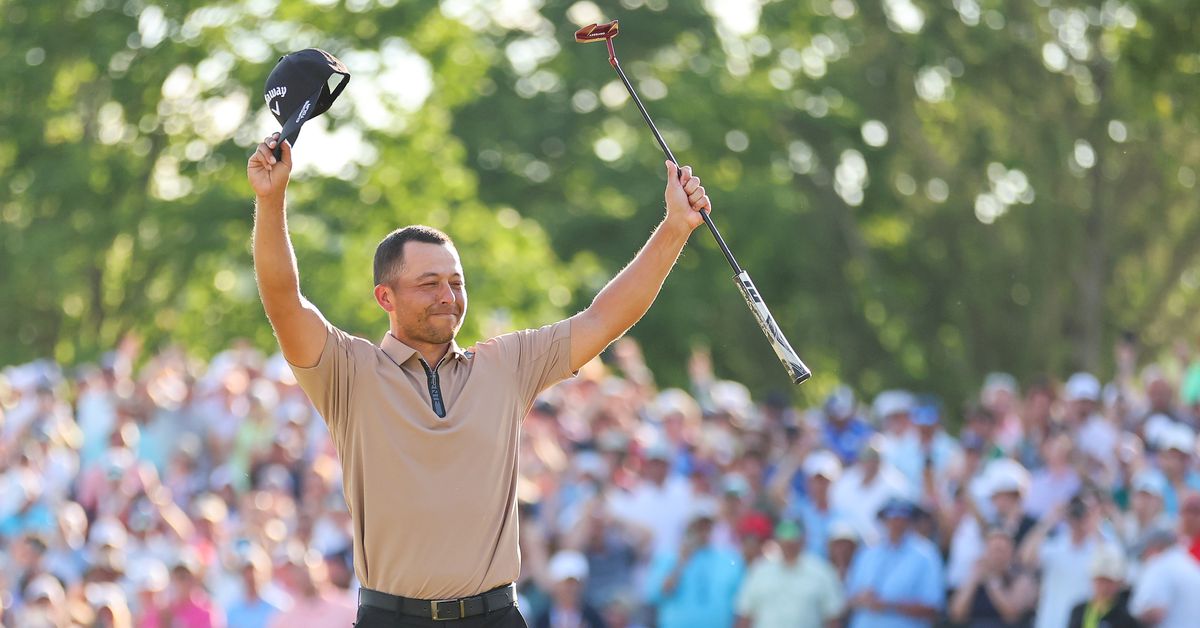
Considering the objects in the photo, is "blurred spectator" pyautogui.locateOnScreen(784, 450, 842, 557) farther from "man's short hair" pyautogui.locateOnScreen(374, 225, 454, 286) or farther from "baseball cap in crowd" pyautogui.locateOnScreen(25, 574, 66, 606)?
"man's short hair" pyautogui.locateOnScreen(374, 225, 454, 286)

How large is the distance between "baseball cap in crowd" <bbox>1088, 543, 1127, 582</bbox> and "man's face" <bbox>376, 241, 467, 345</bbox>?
6.22 meters

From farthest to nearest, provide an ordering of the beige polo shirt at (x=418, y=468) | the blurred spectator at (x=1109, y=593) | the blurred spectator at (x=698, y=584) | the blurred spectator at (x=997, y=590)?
the blurred spectator at (x=698, y=584), the blurred spectator at (x=997, y=590), the blurred spectator at (x=1109, y=593), the beige polo shirt at (x=418, y=468)

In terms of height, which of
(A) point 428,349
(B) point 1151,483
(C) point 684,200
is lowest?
(B) point 1151,483

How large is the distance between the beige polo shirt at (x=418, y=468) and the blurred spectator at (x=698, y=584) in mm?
7525

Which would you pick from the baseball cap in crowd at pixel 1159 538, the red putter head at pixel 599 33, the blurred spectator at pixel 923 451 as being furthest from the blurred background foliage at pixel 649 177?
the red putter head at pixel 599 33

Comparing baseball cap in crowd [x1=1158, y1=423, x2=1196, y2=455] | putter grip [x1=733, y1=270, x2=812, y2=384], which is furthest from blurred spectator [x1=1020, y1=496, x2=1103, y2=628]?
putter grip [x1=733, y1=270, x2=812, y2=384]

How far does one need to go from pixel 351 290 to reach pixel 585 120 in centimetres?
939

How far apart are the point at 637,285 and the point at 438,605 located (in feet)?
3.78

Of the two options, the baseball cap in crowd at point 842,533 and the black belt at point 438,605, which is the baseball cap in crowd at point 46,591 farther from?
the black belt at point 438,605

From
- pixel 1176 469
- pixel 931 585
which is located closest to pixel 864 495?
pixel 931 585

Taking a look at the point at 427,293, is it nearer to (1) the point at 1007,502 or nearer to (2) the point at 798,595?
(1) the point at 1007,502

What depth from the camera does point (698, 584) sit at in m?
13.7

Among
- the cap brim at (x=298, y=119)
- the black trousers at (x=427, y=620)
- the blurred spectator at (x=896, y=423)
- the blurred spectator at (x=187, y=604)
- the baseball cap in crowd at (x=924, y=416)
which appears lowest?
the blurred spectator at (x=187, y=604)

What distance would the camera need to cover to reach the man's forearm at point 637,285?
636 centimetres
